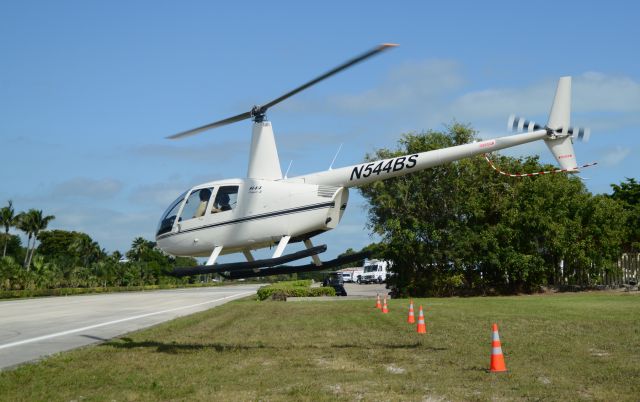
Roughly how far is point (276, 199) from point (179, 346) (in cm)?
502

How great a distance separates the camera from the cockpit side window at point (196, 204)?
15570 millimetres

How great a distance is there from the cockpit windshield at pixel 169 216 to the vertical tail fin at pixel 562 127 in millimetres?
8160

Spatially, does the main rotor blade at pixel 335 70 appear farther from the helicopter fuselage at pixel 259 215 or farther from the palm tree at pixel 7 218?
the palm tree at pixel 7 218

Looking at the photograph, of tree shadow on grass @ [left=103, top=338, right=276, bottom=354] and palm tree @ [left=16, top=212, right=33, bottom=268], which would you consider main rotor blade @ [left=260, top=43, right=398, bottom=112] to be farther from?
palm tree @ [left=16, top=212, right=33, bottom=268]

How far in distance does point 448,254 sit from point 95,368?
3229 centimetres

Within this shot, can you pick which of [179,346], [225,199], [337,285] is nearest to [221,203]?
[225,199]

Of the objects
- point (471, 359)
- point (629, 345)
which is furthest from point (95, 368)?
point (629, 345)

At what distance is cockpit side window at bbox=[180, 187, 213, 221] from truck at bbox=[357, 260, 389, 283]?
81338 millimetres

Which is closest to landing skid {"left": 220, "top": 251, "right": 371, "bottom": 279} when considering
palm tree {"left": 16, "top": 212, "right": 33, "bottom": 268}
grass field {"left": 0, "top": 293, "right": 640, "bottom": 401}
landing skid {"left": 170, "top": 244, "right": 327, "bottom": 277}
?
landing skid {"left": 170, "top": 244, "right": 327, "bottom": 277}

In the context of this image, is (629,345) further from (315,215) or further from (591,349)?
(315,215)

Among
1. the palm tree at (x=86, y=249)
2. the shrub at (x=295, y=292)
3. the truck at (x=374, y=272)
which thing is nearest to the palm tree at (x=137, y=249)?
the palm tree at (x=86, y=249)

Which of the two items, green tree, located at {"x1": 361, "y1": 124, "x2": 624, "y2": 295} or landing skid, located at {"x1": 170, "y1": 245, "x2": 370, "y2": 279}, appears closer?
landing skid, located at {"x1": 170, "y1": 245, "x2": 370, "y2": 279}

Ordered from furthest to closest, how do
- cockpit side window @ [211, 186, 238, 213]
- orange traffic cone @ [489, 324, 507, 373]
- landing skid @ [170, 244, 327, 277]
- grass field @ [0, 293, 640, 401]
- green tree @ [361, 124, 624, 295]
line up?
green tree @ [361, 124, 624, 295] < cockpit side window @ [211, 186, 238, 213] < landing skid @ [170, 244, 327, 277] < orange traffic cone @ [489, 324, 507, 373] < grass field @ [0, 293, 640, 401]

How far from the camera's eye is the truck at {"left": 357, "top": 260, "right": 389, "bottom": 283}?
9731 cm
